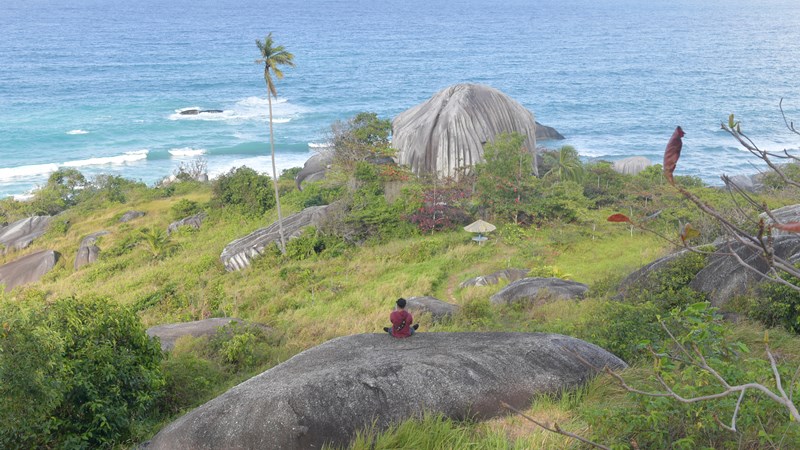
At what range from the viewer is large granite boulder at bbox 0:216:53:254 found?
111 feet

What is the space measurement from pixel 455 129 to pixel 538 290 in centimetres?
1495

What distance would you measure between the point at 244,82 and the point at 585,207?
6233 cm

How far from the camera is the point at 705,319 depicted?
7344 millimetres

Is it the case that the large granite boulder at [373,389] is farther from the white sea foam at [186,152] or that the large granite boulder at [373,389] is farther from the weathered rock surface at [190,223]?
the white sea foam at [186,152]

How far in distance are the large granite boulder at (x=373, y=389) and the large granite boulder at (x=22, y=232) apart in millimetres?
29611

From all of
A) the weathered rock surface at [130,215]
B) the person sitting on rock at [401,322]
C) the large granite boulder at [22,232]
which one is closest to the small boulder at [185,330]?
the person sitting on rock at [401,322]

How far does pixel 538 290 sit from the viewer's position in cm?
1800

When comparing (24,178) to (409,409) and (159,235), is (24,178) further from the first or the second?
(409,409)

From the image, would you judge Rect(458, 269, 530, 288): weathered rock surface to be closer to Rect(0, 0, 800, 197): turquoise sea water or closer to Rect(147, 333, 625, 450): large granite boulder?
Rect(147, 333, 625, 450): large granite boulder

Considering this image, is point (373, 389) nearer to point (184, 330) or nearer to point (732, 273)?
point (184, 330)

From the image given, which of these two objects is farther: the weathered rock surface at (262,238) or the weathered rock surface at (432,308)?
the weathered rock surface at (262,238)

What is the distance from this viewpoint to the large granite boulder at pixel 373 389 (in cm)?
806

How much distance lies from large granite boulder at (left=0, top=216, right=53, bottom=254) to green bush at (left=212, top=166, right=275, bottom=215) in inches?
373

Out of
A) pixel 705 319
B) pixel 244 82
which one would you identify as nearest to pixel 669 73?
pixel 244 82
